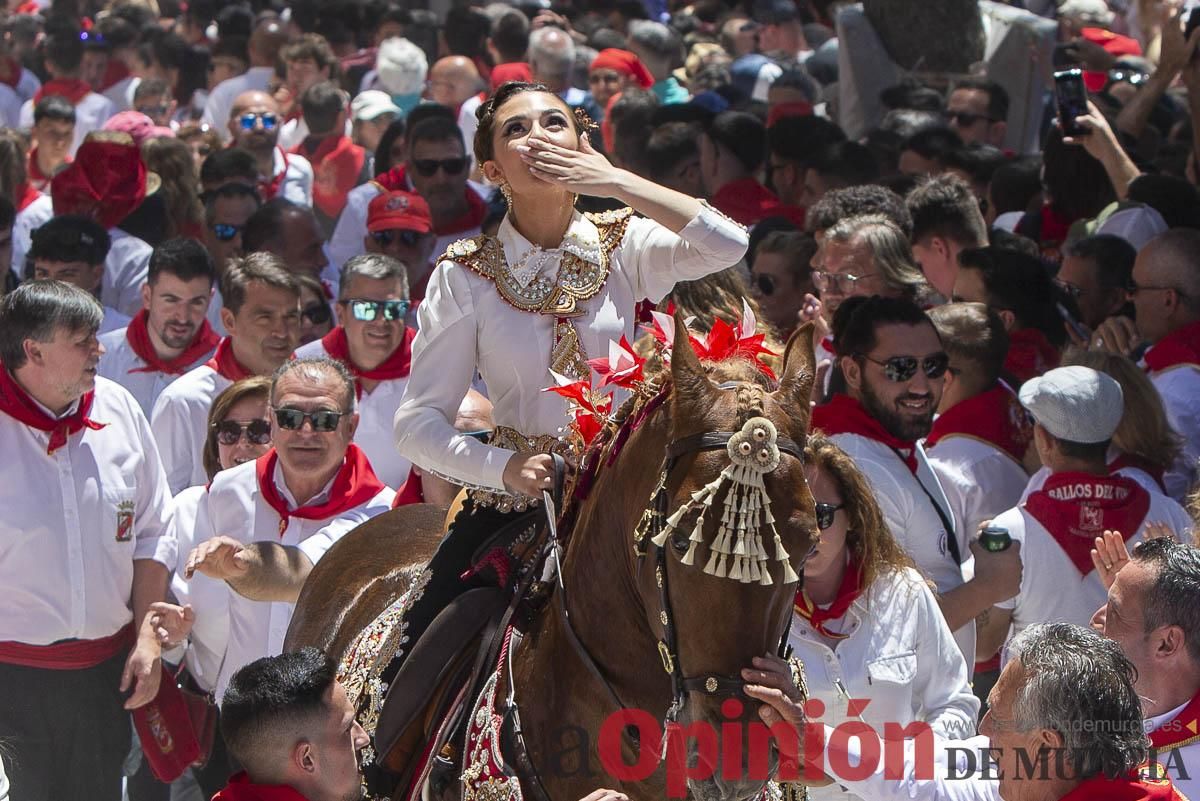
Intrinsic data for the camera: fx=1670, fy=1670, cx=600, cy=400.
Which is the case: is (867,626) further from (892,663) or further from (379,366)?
(379,366)

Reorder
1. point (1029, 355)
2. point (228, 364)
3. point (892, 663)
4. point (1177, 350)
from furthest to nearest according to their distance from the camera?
point (228, 364)
point (1029, 355)
point (1177, 350)
point (892, 663)

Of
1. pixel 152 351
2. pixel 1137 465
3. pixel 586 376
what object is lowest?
pixel 152 351

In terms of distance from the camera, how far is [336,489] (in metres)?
6.90

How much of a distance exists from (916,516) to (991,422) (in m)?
1.16

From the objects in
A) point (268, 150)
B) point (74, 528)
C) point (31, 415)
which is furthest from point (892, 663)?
point (268, 150)

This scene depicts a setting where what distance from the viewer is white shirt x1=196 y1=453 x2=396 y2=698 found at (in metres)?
6.80

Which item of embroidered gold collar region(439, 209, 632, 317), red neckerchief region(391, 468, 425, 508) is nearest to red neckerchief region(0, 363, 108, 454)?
red neckerchief region(391, 468, 425, 508)

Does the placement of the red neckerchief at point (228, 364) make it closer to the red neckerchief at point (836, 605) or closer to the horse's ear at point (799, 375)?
the red neckerchief at point (836, 605)

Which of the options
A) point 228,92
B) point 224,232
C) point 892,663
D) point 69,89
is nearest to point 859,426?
point 892,663

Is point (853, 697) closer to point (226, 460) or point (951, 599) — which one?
point (951, 599)

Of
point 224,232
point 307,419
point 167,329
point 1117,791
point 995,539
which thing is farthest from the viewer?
point 224,232

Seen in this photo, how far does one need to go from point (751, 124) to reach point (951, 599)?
214 inches

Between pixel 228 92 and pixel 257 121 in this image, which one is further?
pixel 228 92

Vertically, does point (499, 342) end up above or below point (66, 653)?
above
